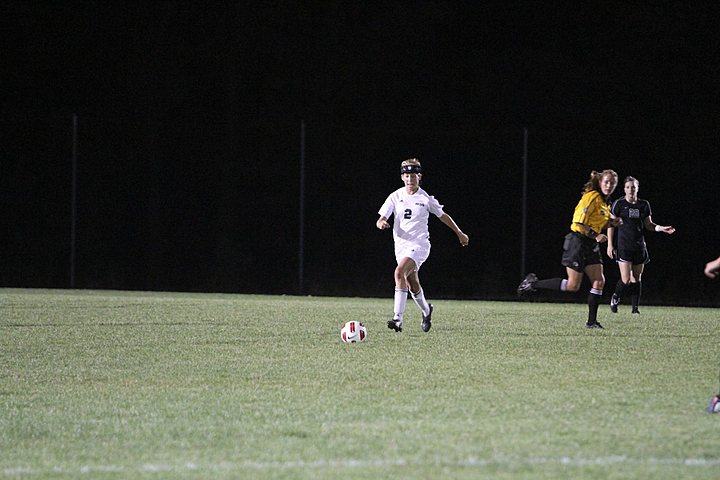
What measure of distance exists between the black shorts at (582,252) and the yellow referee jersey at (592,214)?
13cm

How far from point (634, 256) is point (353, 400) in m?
9.50

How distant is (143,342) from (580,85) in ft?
57.8

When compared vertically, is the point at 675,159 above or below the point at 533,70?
below

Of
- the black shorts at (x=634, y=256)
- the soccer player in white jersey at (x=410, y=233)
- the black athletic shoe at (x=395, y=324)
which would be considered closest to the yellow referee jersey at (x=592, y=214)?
the soccer player in white jersey at (x=410, y=233)

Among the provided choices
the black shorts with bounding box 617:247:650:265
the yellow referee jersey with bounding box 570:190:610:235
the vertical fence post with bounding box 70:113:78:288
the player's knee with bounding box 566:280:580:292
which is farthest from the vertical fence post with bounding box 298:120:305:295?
the yellow referee jersey with bounding box 570:190:610:235

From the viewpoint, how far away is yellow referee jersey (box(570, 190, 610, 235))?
502 inches

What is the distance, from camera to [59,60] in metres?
26.8

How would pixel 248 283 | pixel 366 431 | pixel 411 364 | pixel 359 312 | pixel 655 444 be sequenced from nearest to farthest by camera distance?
pixel 655 444
pixel 366 431
pixel 411 364
pixel 359 312
pixel 248 283

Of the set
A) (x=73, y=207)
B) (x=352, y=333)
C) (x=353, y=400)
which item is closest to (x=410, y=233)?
(x=352, y=333)

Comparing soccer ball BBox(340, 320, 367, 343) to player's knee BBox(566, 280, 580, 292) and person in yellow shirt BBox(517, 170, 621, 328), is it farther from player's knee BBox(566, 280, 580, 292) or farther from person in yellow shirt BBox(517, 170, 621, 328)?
player's knee BBox(566, 280, 580, 292)

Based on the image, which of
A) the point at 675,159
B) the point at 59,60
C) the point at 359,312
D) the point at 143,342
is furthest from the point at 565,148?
the point at 59,60

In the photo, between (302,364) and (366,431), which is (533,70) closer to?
(302,364)

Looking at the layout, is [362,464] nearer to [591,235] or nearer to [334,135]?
[591,235]

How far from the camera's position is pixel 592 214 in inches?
502
